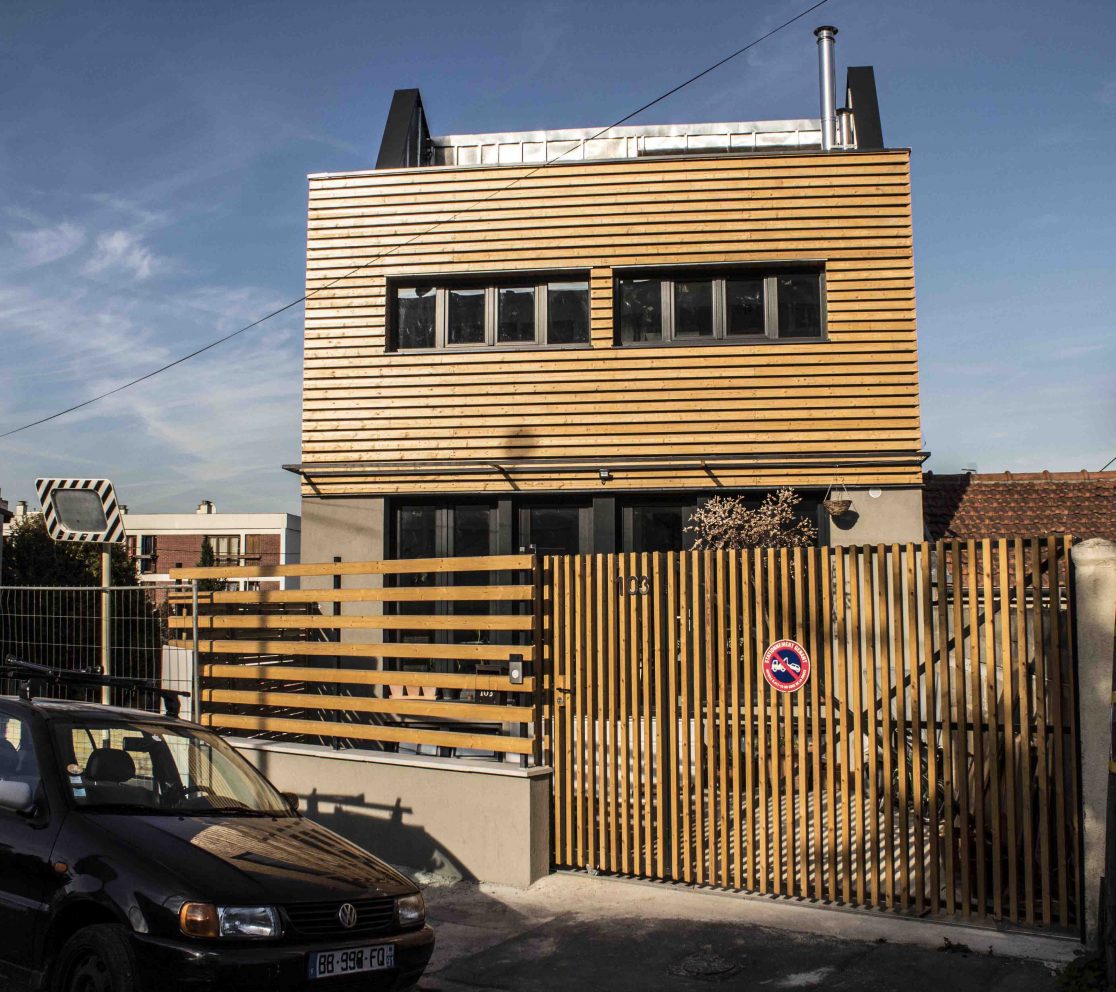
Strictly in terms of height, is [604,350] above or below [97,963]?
above

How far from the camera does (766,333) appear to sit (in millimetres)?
14094

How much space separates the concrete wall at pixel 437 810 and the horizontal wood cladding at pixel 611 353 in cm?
591

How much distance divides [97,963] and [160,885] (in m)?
0.45

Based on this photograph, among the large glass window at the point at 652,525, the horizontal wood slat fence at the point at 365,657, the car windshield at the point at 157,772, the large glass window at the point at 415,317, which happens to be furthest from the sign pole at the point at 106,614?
the large glass window at the point at 652,525

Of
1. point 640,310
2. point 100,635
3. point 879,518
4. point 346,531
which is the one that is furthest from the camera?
point 346,531

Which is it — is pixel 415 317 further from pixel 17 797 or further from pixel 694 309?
pixel 17 797

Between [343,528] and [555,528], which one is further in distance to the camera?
[343,528]

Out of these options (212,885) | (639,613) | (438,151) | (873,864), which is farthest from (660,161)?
(212,885)

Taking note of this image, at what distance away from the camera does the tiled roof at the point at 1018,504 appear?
13.5 m

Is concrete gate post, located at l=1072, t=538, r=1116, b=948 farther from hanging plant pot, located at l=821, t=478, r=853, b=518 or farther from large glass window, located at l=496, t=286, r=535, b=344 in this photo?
large glass window, located at l=496, t=286, r=535, b=344

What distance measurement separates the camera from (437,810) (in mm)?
8188

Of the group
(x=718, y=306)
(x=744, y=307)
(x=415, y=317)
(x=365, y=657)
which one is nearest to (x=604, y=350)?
(x=718, y=306)

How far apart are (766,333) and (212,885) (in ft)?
35.6

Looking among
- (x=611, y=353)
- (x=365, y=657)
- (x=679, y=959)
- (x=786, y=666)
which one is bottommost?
(x=679, y=959)
